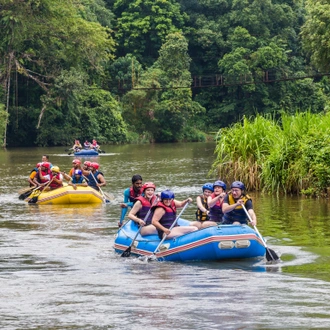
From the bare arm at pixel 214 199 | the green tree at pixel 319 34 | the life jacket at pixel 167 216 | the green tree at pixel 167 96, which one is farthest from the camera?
the green tree at pixel 167 96

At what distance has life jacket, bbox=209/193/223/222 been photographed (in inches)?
603

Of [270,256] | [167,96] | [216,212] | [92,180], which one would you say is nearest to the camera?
[270,256]

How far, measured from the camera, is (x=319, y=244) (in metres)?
16.3

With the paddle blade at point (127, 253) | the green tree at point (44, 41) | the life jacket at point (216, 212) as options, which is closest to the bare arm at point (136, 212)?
the paddle blade at point (127, 253)

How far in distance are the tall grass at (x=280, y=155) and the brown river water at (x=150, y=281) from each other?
4.85ft

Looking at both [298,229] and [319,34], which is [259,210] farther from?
[319,34]

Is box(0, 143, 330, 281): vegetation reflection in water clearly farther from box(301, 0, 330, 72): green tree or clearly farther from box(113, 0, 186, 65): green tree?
box(113, 0, 186, 65): green tree

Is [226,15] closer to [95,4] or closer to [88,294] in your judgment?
[95,4]

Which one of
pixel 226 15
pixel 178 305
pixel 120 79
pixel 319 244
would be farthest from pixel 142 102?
pixel 178 305

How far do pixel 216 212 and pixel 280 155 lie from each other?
893cm

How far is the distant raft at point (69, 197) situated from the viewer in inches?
973

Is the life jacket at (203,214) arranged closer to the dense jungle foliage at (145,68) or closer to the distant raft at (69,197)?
the distant raft at (69,197)

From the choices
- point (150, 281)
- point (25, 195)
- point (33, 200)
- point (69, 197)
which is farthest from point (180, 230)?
point (25, 195)

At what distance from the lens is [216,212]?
15.4 meters
